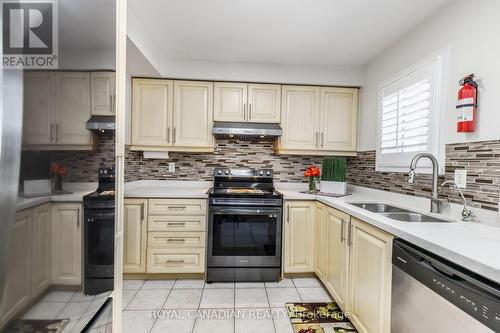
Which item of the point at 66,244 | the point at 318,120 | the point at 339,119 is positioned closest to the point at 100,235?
the point at 66,244

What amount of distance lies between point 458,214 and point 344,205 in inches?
27.3

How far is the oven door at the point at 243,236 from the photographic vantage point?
2463 millimetres

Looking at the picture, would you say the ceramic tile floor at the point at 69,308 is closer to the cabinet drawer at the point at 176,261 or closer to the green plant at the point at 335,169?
the cabinet drawer at the point at 176,261

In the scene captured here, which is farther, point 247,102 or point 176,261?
point 247,102

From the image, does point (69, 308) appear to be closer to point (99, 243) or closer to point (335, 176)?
point (99, 243)

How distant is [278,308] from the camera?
207 centimetres

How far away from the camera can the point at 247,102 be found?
2.85 m

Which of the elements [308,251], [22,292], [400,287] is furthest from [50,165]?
[308,251]

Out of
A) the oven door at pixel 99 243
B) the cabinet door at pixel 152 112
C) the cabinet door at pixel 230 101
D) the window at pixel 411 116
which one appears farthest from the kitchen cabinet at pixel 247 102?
the oven door at pixel 99 243

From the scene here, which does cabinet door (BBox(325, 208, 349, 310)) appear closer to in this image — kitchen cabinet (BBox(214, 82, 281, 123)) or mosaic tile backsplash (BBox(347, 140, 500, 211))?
mosaic tile backsplash (BBox(347, 140, 500, 211))

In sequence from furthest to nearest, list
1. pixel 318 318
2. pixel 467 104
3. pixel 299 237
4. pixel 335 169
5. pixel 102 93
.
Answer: pixel 335 169
pixel 299 237
pixel 318 318
pixel 467 104
pixel 102 93

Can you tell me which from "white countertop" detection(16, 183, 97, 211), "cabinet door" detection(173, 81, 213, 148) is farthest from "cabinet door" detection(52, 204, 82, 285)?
"cabinet door" detection(173, 81, 213, 148)

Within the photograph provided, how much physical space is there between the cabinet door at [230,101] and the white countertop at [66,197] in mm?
2212

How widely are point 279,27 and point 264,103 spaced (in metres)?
0.90
